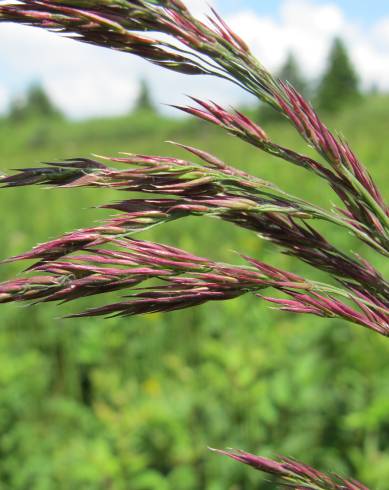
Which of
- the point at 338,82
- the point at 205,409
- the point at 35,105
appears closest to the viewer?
the point at 205,409

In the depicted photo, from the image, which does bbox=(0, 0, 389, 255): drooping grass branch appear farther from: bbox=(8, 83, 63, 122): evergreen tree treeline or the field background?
bbox=(8, 83, 63, 122): evergreen tree treeline

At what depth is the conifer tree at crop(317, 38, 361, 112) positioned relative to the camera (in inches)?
1714

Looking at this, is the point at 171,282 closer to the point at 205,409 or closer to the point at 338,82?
the point at 205,409

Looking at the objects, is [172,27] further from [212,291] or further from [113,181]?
[212,291]

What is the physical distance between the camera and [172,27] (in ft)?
2.13

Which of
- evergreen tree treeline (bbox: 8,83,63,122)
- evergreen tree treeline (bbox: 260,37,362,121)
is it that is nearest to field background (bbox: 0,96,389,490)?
evergreen tree treeline (bbox: 260,37,362,121)

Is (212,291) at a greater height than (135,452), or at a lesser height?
greater

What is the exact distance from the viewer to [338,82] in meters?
44.4

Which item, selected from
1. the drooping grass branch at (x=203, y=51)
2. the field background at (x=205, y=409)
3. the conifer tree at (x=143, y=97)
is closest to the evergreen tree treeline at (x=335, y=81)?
the conifer tree at (x=143, y=97)

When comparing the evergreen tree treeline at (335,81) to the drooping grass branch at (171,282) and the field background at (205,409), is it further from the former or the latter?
the drooping grass branch at (171,282)

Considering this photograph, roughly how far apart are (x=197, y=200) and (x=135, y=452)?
2333mm

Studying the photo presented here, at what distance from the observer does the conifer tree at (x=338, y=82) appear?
43531mm

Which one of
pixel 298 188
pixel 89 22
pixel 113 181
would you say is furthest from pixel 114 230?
pixel 298 188

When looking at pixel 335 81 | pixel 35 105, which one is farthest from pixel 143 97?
pixel 335 81
